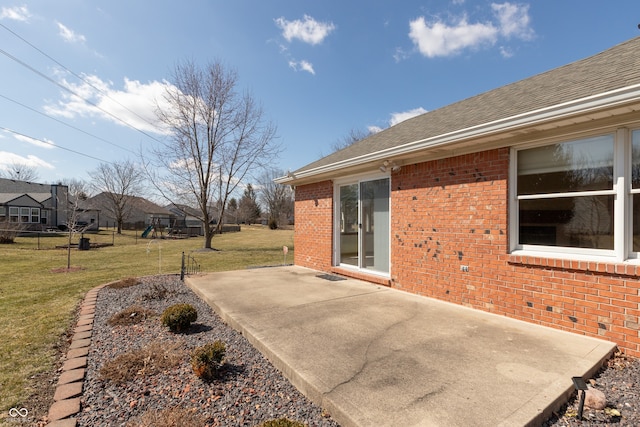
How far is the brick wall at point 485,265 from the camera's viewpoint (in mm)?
3324

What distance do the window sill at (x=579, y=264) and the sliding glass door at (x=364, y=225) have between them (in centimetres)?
262

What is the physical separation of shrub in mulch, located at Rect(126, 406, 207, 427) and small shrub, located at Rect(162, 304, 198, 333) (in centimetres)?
182

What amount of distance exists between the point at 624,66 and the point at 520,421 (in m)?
4.65

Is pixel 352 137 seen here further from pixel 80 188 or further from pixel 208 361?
pixel 80 188

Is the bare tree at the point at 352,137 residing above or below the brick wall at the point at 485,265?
above

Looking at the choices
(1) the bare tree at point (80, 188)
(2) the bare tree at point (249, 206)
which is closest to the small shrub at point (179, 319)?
(1) the bare tree at point (80, 188)

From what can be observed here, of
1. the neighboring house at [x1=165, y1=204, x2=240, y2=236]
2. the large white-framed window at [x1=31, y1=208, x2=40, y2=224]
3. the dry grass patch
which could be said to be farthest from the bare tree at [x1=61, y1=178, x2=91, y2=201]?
the dry grass patch

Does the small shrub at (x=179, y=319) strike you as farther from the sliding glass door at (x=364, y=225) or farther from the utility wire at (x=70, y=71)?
the utility wire at (x=70, y=71)

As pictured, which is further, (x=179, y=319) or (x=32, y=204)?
(x=32, y=204)

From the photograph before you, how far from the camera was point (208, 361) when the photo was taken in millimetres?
2756

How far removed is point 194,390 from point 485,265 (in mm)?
4048

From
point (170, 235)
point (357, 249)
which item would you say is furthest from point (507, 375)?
point (170, 235)

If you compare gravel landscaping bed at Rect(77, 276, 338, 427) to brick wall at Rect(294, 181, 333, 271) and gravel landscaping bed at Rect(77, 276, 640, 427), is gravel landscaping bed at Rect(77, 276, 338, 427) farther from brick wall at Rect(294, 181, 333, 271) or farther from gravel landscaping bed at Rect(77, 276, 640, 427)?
brick wall at Rect(294, 181, 333, 271)

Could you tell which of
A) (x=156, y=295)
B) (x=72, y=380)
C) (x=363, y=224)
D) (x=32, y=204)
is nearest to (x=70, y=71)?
(x=156, y=295)
